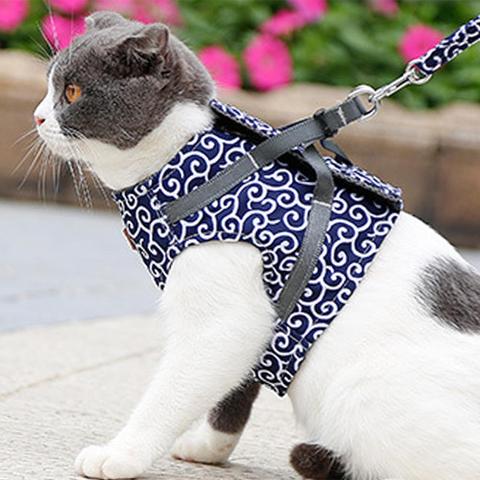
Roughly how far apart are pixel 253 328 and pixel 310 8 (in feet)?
20.3

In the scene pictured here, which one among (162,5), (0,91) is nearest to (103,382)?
(0,91)

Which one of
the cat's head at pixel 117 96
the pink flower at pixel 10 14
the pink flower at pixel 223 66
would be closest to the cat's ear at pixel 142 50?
the cat's head at pixel 117 96

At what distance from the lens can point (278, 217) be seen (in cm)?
279

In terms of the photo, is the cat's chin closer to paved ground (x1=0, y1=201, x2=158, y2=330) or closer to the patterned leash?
the patterned leash

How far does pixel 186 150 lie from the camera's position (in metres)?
2.88

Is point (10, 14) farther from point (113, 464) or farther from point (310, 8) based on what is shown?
point (113, 464)

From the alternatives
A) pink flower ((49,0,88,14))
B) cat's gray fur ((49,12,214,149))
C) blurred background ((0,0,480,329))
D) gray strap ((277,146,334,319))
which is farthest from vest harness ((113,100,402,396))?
pink flower ((49,0,88,14))

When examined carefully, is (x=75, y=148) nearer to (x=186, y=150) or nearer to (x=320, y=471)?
(x=186, y=150)

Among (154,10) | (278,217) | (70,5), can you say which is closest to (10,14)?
(70,5)

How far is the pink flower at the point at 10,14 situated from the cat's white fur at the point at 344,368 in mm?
6094

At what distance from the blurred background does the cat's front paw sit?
3.64 meters

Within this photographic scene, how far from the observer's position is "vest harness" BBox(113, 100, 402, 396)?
2781 mm

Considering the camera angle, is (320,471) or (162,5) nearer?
(320,471)

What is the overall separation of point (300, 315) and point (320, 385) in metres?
0.16
